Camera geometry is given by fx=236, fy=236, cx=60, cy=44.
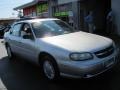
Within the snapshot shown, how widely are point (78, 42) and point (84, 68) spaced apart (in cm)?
87

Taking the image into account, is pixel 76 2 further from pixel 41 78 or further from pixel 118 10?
pixel 41 78

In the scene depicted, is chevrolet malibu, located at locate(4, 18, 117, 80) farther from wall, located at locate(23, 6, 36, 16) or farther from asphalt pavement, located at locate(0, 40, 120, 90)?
wall, located at locate(23, 6, 36, 16)

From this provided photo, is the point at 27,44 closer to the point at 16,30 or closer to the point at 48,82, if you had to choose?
the point at 48,82

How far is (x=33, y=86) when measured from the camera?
19.1ft

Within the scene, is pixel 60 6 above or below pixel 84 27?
above

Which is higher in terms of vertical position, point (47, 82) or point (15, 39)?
point (15, 39)

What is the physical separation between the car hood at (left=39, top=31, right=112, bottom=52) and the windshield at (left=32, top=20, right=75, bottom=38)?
1.05 ft

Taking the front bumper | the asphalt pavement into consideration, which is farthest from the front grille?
the asphalt pavement

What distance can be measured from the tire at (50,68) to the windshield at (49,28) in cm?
83

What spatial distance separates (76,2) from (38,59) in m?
12.3

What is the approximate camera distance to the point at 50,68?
5863 millimetres

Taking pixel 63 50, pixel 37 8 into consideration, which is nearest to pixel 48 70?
pixel 63 50

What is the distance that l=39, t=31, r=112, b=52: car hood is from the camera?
537cm

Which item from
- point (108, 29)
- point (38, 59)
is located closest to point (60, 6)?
point (108, 29)
